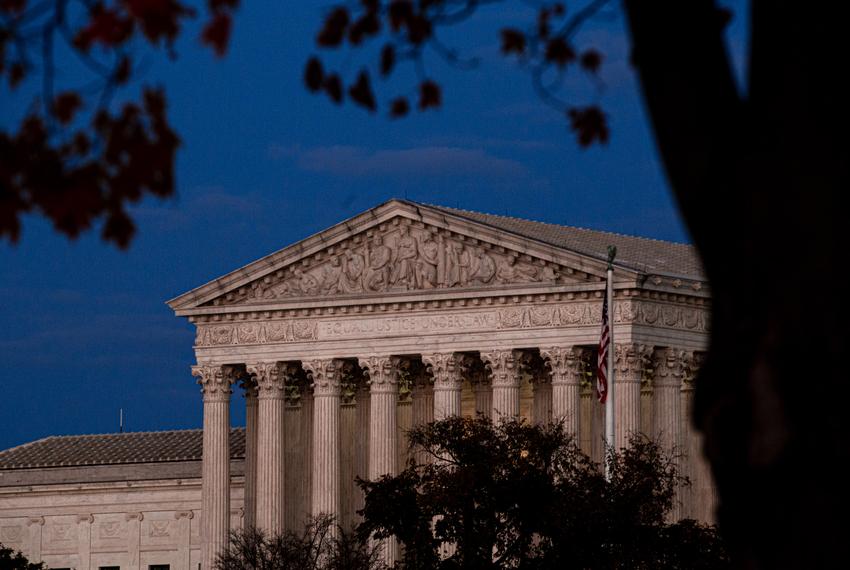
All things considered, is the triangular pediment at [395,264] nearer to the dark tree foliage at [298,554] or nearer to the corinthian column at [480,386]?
the corinthian column at [480,386]

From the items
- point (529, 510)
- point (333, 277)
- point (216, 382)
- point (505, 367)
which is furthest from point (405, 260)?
point (529, 510)

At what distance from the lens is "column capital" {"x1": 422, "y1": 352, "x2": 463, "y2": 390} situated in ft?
293

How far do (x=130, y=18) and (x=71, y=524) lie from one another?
101m

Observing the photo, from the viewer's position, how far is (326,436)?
92.7 m

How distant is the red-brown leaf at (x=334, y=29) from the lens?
1461 centimetres

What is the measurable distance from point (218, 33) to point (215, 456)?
84571 millimetres

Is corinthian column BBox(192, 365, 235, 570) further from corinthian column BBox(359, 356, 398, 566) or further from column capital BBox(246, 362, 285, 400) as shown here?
corinthian column BBox(359, 356, 398, 566)

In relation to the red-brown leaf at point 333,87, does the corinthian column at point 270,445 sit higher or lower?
higher

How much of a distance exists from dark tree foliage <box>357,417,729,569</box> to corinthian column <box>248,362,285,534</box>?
98.1 ft

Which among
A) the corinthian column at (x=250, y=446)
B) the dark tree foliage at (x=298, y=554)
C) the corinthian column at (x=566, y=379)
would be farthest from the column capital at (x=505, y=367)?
the corinthian column at (x=250, y=446)

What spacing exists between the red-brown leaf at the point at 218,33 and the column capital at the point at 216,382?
83.5m

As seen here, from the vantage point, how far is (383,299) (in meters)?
90.5

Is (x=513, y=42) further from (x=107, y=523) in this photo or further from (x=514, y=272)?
(x=107, y=523)

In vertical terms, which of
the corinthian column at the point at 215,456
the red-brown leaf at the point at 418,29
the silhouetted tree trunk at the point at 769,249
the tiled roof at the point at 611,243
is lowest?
the silhouetted tree trunk at the point at 769,249
